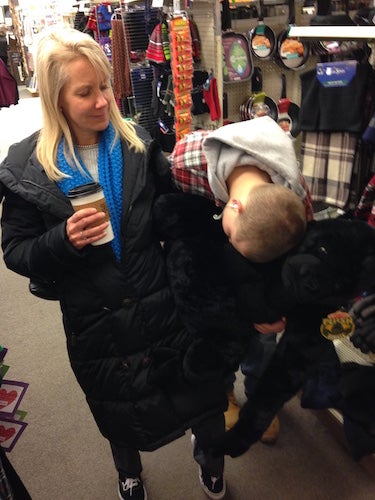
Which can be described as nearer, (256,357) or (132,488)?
(132,488)

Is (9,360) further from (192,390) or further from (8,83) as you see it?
Answer: (8,83)

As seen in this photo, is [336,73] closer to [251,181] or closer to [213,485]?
[251,181]

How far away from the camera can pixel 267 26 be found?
8.17ft

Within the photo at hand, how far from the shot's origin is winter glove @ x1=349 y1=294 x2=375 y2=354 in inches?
36.3

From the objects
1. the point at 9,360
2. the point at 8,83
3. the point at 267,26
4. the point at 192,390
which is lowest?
the point at 9,360

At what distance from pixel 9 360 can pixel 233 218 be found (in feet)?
6.60

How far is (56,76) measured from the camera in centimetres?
104

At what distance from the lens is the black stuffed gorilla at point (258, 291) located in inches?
31.2

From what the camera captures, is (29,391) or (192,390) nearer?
Result: (192,390)

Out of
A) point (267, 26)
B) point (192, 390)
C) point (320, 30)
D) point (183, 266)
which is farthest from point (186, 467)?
point (267, 26)

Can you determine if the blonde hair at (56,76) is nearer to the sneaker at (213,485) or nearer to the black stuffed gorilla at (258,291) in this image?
the black stuffed gorilla at (258,291)

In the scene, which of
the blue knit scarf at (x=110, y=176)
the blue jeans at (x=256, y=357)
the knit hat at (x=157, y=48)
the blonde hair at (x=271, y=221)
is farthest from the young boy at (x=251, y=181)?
the knit hat at (x=157, y=48)

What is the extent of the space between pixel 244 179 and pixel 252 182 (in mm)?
23

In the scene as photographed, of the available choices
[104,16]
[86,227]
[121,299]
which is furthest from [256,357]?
[104,16]
